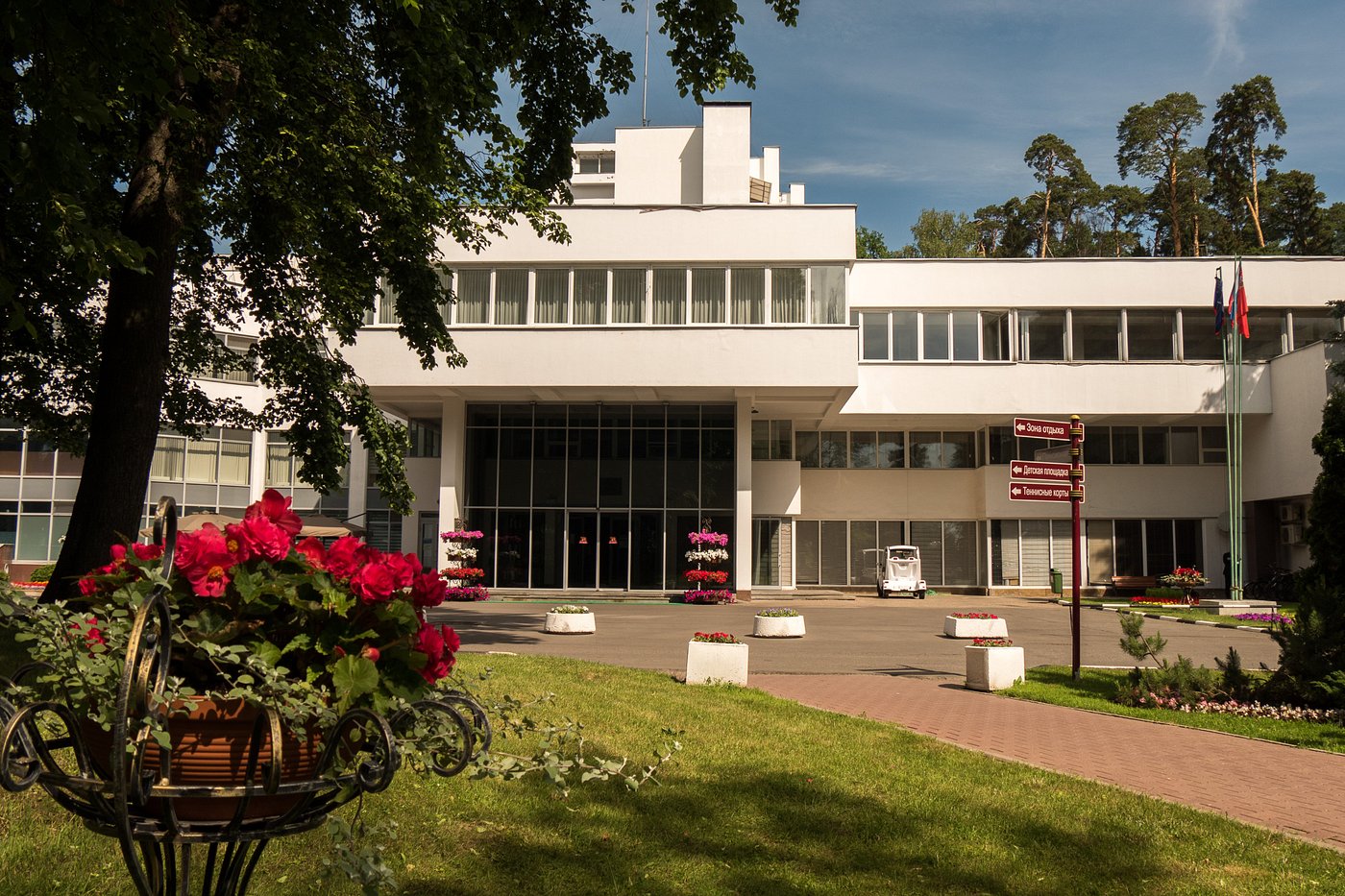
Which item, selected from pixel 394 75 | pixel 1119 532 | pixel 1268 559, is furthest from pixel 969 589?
pixel 394 75

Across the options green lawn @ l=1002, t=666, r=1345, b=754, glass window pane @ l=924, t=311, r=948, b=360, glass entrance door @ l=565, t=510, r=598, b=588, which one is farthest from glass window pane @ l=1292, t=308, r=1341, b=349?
green lawn @ l=1002, t=666, r=1345, b=754

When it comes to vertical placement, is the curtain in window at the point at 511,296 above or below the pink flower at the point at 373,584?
above

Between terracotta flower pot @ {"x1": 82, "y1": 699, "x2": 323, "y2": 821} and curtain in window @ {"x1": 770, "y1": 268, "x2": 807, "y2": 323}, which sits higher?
curtain in window @ {"x1": 770, "y1": 268, "x2": 807, "y2": 323}

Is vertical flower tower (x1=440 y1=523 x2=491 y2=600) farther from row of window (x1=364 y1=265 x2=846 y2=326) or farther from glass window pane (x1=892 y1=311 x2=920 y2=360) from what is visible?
glass window pane (x1=892 y1=311 x2=920 y2=360)

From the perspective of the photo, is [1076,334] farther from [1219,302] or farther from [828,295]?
[828,295]

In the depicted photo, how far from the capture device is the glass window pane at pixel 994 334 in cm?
3506

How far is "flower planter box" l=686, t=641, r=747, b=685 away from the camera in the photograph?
40.4ft

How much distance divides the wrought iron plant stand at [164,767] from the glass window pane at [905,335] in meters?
34.2

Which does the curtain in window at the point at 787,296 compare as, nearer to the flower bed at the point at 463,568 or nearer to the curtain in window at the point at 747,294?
the curtain in window at the point at 747,294

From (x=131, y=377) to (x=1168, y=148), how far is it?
5488cm

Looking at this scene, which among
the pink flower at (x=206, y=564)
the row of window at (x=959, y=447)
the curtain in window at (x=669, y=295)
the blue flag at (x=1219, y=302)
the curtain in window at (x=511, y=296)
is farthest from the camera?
the row of window at (x=959, y=447)

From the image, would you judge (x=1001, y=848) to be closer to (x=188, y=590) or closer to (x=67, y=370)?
(x=188, y=590)

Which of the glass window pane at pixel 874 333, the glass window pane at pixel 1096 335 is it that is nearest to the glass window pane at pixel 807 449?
the glass window pane at pixel 874 333

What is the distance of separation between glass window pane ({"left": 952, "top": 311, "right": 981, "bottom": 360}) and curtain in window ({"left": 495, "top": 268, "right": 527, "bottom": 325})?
15.5 meters
